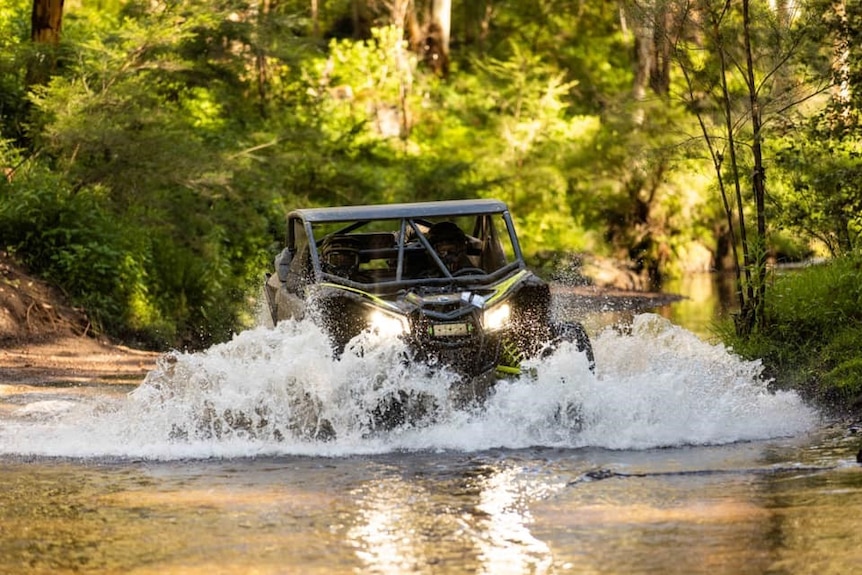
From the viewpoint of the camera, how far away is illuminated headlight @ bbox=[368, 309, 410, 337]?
37.2 feet

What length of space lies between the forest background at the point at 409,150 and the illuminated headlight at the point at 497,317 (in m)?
3.16

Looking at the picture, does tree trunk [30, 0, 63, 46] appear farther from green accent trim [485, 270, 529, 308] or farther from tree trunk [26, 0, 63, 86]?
green accent trim [485, 270, 529, 308]

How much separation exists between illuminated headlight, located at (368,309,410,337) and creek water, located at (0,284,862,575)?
0.15m

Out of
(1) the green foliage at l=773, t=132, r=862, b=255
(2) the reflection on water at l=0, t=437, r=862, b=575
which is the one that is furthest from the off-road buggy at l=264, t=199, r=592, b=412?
(1) the green foliage at l=773, t=132, r=862, b=255

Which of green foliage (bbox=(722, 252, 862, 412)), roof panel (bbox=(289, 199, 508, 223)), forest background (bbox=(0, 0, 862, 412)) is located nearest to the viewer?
roof panel (bbox=(289, 199, 508, 223))

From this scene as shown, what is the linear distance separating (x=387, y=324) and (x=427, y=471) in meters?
1.93

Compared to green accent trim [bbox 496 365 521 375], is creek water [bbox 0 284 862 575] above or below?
below

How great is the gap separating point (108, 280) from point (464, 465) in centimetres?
1158

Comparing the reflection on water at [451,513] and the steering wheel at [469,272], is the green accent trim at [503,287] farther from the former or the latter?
the reflection on water at [451,513]

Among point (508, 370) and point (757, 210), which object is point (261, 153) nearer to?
point (757, 210)

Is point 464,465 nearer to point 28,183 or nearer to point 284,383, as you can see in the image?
point 284,383

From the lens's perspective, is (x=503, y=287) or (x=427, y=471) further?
(x=503, y=287)

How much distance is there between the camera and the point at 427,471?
384 inches

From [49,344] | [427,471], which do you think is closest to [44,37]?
[49,344]
